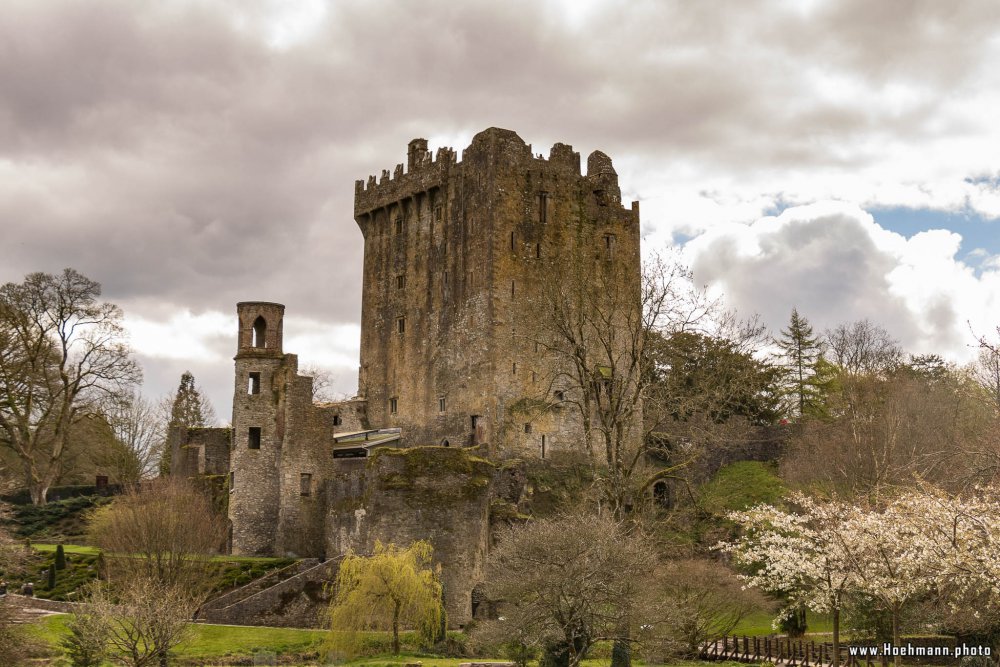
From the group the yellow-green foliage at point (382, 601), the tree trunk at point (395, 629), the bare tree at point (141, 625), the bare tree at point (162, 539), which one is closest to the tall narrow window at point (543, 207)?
the bare tree at point (162, 539)

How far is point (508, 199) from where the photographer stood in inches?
2026

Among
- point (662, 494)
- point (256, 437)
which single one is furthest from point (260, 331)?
point (662, 494)

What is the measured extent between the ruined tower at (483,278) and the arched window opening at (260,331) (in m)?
8.56

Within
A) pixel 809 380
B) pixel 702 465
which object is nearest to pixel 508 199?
pixel 702 465

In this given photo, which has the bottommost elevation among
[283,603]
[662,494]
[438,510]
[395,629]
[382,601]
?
[395,629]

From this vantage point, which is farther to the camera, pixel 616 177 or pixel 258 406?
pixel 616 177

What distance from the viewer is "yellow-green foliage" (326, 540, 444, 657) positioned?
108 ft

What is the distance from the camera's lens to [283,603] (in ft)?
119

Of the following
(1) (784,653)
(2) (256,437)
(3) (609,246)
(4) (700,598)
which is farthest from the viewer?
(3) (609,246)

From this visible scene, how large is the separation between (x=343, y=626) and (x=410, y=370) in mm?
21752

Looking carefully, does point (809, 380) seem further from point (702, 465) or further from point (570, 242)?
point (570, 242)

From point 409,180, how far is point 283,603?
83.3 ft

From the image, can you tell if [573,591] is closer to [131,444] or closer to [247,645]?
[247,645]

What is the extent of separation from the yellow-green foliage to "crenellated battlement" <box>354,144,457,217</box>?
2377cm
